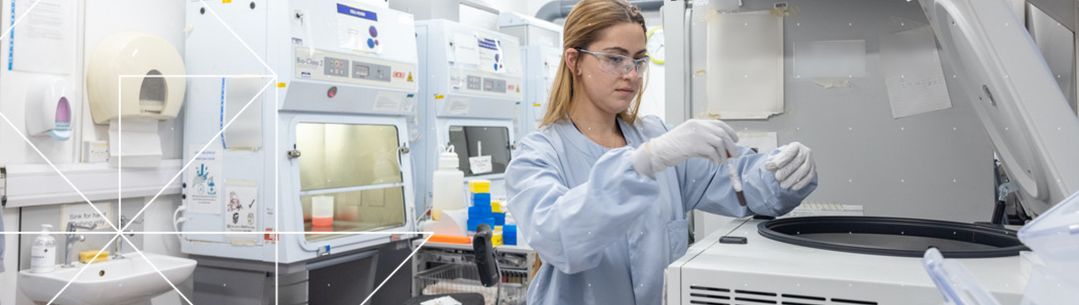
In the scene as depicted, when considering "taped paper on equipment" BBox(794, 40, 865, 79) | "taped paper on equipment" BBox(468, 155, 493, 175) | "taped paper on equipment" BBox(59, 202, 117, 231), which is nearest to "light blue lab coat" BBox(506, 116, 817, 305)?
"taped paper on equipment" BBox(794, 40, 865, 79)

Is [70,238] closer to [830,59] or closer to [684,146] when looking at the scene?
[684,146]

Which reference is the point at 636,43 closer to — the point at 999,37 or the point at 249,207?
the point at 999,37

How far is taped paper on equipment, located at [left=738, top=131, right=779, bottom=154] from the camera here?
1.67 metres

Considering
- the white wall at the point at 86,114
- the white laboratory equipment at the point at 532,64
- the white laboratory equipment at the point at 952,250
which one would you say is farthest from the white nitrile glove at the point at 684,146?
the white laboratory equipment at the point at 532,64

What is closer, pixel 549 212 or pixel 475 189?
pixel 549 212

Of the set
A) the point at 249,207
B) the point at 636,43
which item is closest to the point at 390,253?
the point at 249,207

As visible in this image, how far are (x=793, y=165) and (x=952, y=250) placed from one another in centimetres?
38

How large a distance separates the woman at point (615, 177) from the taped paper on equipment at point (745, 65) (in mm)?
276

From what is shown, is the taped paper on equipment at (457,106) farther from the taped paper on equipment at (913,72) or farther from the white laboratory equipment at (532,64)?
the taped paper on equipment at (913,72)

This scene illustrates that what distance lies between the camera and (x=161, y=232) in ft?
10.2

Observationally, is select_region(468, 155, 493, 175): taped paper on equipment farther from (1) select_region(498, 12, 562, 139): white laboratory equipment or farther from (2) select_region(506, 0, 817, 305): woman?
(2) select_region(506, 0, 817, 305): woman

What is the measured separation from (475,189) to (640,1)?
3.09 meters

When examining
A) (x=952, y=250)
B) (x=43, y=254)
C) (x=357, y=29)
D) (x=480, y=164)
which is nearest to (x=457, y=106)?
(x=480, y=164)

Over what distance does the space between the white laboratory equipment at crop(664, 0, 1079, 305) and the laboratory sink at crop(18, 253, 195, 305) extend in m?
2.23
